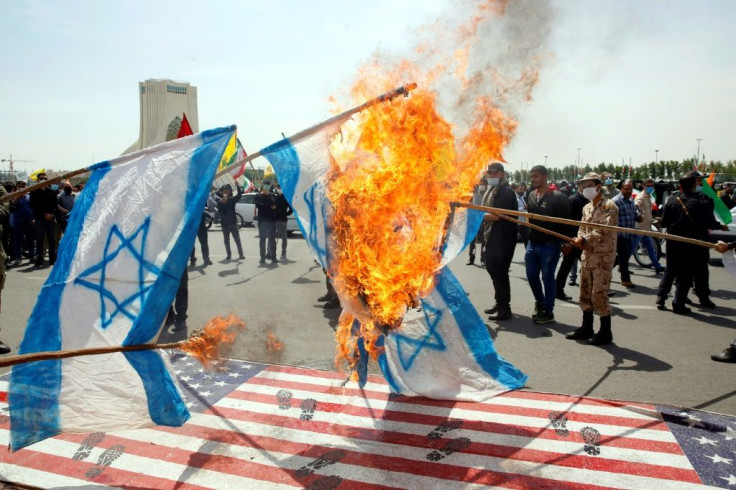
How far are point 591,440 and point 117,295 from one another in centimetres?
366

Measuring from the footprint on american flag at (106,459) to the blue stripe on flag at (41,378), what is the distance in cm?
40

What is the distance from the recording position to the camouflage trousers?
18.5 ft

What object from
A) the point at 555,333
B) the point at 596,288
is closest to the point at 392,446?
the point at 596,288

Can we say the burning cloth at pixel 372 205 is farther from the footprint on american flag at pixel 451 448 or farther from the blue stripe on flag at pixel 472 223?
the footprint on american flag at pixel 451 448

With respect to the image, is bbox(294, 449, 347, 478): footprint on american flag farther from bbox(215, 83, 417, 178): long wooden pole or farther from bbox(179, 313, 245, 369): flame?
bbox(215, 83, 417, 178): long wooden pole

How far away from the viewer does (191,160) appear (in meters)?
3.55

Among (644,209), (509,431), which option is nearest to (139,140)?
(644,209)

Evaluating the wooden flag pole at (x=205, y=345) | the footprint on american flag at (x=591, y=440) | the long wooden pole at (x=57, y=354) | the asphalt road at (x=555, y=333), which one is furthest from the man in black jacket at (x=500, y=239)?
the long wooden pole at (x=57, y=354)

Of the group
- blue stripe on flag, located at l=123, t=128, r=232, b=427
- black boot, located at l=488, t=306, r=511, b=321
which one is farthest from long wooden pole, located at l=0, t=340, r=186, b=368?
black boot, located at l=488, t=306, r=511, b=321

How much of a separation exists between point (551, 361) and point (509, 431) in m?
1.86

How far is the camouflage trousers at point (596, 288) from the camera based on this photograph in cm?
564

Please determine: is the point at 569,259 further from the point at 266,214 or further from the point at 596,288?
the point at 266,214

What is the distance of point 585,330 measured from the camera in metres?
6.12

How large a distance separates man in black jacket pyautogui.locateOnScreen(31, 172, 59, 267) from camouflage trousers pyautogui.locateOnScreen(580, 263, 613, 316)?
12.3 metres
